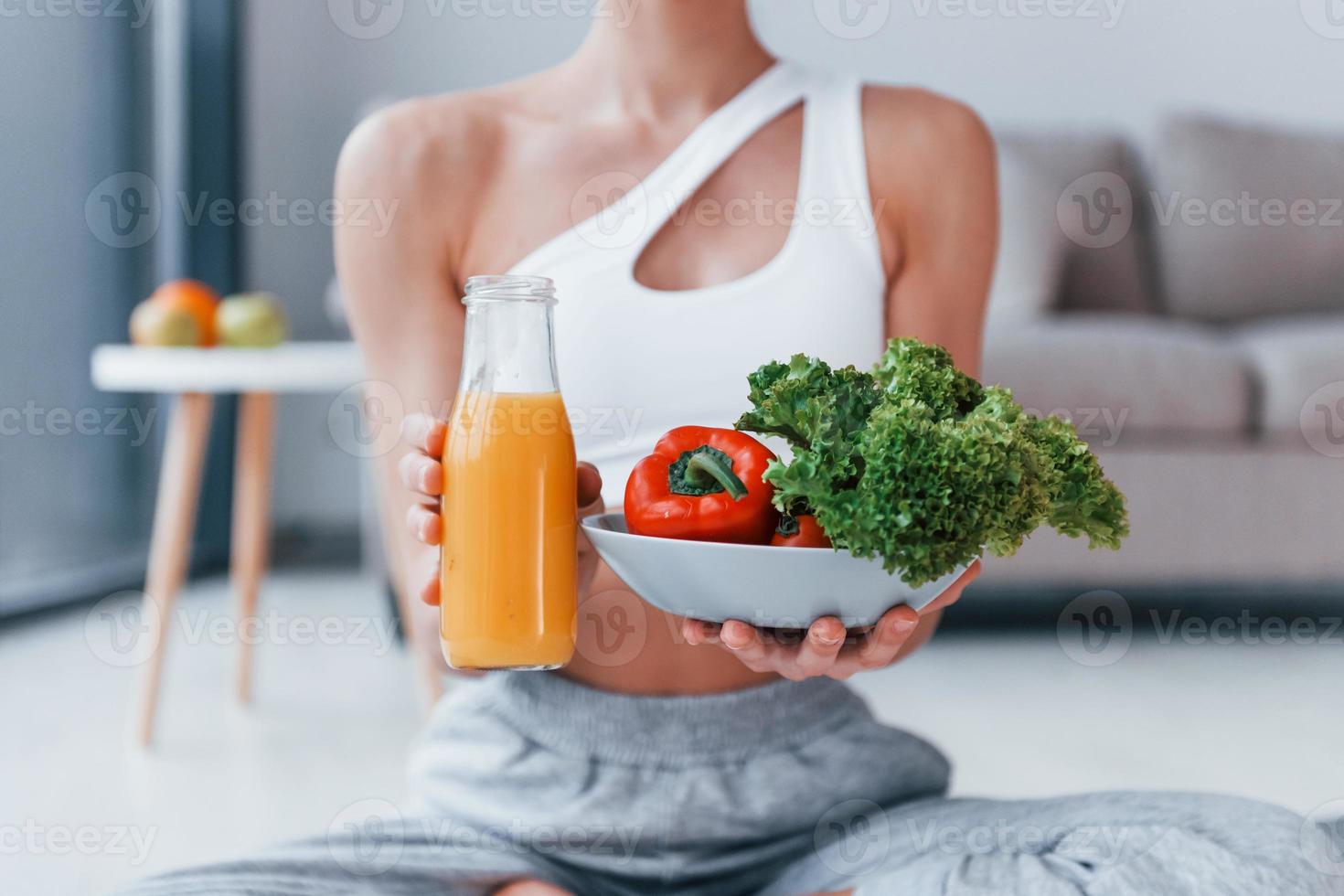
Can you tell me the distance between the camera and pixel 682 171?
111 centimetres

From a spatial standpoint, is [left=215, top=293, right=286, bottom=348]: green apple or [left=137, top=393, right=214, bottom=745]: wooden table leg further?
[left=215, top=293, right=286, bottom=348]: green apple

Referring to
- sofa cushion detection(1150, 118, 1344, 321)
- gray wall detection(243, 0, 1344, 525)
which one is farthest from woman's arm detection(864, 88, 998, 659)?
gray wall detection(243, 0, 1344, 525)

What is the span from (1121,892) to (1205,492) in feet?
6.32

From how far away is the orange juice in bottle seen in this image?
2.51ft

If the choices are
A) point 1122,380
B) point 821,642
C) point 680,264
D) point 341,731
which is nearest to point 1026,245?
point 1122,380

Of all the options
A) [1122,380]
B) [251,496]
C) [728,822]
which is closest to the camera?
[728,822]

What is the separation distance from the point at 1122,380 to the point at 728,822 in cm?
179

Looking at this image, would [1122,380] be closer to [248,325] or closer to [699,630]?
[248,325]

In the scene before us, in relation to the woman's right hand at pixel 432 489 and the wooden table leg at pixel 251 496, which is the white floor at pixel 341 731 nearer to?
the wooden table leg at pixel 251 496

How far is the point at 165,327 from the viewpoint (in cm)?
213

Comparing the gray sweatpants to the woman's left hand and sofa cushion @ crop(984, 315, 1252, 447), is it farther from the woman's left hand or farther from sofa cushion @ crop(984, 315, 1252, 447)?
sofa cushion @ crop(984, 315, 1252, 447)

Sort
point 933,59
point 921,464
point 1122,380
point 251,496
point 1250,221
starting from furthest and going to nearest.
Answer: point 933,59 < point 1250,221 < point 1122,380 < point 251,496 < point 921,464

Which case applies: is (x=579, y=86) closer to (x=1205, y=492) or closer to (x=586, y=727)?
(x=586, y=727)

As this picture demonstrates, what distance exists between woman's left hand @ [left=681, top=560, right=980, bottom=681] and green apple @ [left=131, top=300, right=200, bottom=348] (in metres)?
1.66
